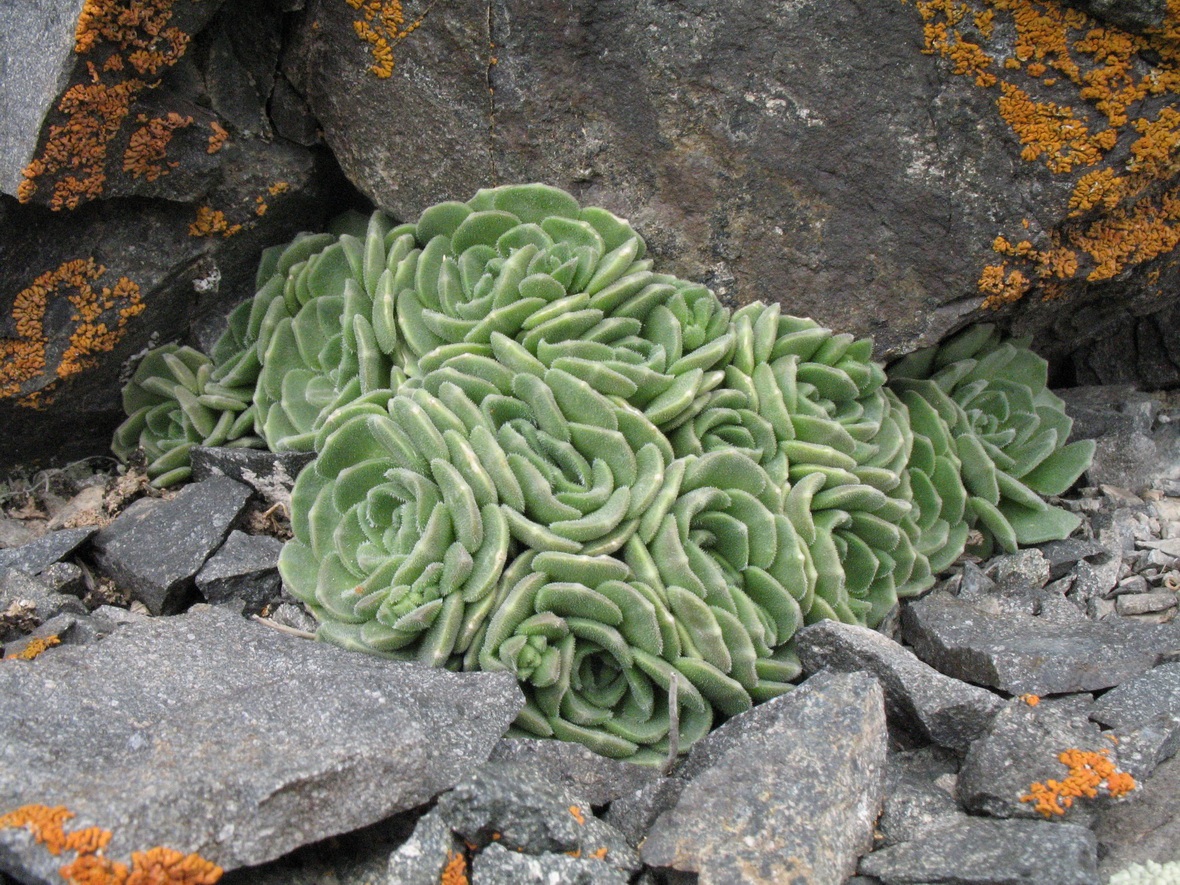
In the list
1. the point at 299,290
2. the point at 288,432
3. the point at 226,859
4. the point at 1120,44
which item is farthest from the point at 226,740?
the point at 1120,44

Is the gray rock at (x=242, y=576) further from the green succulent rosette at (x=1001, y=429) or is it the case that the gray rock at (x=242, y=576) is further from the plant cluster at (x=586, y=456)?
the green succulent rosette at (x=1001, y=429)

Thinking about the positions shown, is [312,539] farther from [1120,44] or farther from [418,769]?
[1120,44]

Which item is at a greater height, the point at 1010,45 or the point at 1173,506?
the point at 1010,45

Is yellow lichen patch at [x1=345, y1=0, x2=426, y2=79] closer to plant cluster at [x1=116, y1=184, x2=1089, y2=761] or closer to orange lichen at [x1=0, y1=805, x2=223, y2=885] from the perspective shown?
plant cluster at [x1=116, y1=184, x2=1089, y2=761]

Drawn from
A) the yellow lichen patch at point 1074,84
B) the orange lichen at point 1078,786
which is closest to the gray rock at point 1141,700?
the orange lichen at point 1078,786

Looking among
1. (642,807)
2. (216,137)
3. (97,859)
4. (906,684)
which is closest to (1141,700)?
(906,684)

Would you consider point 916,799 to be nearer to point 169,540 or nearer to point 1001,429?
point 1001,429
